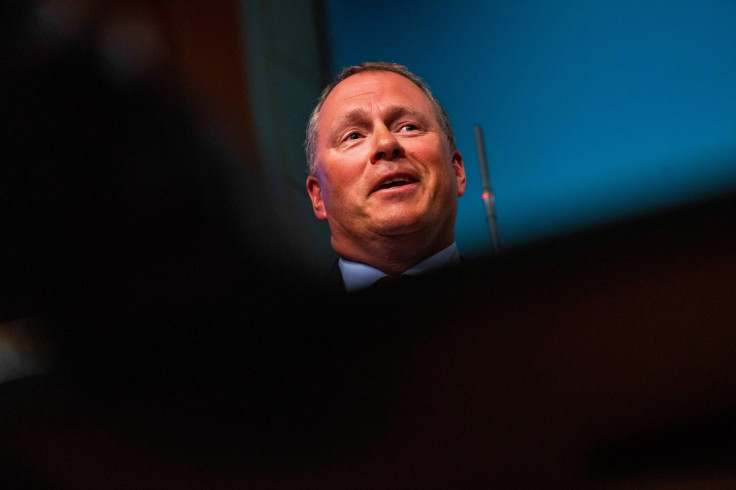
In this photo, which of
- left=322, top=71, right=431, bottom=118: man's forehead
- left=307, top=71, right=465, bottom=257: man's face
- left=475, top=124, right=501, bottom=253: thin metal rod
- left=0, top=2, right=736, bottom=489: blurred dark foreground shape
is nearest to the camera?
left=0, top=2, right=736, bottom=489: blurred dark foreground shape

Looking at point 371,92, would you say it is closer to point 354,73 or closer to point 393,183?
point 354,73

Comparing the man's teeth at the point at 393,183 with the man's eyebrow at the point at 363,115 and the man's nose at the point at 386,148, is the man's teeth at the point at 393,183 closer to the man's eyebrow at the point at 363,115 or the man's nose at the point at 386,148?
the man's nose at the point at 386,148

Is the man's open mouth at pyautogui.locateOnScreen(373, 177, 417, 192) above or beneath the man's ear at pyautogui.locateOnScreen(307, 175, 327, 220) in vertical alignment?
beneath

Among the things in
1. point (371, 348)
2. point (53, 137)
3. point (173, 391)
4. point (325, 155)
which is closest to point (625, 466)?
point (371, 348)

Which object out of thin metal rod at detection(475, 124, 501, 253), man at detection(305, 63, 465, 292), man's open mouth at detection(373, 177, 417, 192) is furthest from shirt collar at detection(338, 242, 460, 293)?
thin metal rod at detection(475, 124, 501, 253)

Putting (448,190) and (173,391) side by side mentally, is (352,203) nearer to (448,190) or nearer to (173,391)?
(448,190)

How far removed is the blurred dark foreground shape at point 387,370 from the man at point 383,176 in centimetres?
44

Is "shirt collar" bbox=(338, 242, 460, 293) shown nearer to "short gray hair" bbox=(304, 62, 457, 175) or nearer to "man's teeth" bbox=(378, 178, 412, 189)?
"man's teeth" bbox=(378, 178, 412, 189)

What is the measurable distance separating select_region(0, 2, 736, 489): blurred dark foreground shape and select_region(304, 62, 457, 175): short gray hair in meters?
0.64

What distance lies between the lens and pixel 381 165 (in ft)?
3.25

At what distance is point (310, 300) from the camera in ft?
1.31

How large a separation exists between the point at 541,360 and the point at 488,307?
0.04 m

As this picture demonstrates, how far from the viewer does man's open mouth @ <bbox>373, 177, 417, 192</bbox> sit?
0.98m

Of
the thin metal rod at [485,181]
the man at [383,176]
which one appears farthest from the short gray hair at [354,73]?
the thin metal rod at [485,181]
